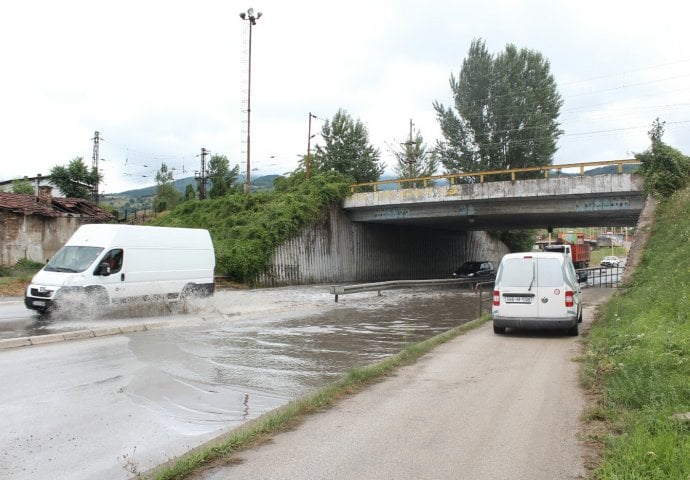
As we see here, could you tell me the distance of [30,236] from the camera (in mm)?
29766

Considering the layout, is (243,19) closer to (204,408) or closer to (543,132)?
(543,132)

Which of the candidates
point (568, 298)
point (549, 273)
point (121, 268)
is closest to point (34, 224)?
point (121, 268)

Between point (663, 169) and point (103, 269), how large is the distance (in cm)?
2288

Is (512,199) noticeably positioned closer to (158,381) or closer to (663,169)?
(663,169)

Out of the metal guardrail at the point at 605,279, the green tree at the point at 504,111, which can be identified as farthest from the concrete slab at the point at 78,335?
the green tree at the point at 504,111

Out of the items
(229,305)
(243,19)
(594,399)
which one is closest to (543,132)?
(243,19)

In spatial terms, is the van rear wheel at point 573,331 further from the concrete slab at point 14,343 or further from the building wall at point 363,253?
the building wall at point 363,253

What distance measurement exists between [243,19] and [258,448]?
127 ft

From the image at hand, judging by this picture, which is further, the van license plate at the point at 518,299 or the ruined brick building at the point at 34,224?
the ruined brick building at the point at 34,224

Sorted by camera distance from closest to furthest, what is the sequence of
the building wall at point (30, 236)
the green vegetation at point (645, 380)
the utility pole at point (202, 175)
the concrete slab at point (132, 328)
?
the green vegetation at point (645, 380), the concrete slab at point (132, 328), the building wall at point (30, 236), the utility pole at point (202, 175)

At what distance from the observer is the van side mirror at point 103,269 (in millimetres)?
14578

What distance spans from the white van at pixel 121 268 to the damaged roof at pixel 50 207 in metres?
16.5

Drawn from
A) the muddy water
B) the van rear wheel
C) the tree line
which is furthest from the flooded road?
the tree line

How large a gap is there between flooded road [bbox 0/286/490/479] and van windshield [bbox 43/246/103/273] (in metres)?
1.41
